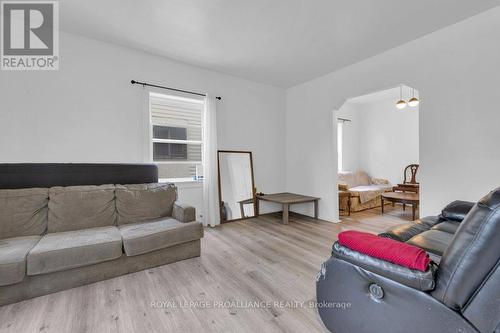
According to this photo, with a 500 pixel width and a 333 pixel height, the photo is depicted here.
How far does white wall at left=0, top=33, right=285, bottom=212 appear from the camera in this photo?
2.63m

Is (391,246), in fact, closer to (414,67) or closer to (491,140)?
(491,140)

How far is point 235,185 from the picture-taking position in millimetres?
4332

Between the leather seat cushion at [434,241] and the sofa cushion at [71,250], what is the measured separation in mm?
2711

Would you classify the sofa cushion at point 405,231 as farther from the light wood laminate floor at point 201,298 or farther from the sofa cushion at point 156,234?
the sofa cushion at point 156,234

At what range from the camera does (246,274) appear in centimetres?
227

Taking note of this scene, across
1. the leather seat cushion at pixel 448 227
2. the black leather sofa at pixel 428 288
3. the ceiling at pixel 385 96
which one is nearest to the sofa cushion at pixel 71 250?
the black leather sofa at pixel 428 288

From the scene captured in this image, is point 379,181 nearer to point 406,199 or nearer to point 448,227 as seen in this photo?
point 406,199

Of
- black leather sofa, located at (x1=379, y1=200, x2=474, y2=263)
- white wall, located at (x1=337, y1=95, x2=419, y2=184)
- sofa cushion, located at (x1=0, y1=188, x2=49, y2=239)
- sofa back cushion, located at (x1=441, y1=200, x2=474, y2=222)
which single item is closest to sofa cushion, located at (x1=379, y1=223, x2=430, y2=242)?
black leather sofa, located at (x1=379, y1=200, x2=474, y2=263)

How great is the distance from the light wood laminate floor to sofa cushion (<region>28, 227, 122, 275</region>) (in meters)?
0.27

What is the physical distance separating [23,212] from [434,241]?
3920mm

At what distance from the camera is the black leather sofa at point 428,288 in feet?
2.97

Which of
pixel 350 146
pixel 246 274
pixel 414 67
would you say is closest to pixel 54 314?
pixel 246 274

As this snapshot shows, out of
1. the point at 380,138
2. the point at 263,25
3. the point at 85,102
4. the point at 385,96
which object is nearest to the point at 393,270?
the point at 263,25

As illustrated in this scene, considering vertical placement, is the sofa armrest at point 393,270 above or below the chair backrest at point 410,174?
below
